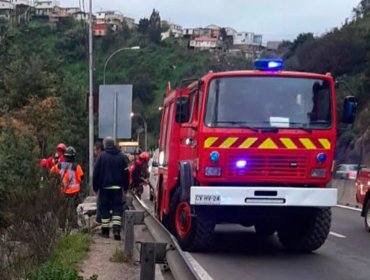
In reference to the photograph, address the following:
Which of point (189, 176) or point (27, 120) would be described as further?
point (27, 120)

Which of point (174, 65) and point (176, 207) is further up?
point (174, 65)

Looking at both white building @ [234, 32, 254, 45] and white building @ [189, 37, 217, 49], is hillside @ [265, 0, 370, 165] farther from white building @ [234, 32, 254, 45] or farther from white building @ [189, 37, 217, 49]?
white building @ [234, 32, 254, 45]

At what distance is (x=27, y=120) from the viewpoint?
134 ft

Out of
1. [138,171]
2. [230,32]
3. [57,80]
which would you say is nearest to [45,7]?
[230,32]

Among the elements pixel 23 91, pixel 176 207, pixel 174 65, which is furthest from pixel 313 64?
pixel 176 207

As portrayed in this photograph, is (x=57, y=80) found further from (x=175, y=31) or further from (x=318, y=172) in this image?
(x=175, y=31)

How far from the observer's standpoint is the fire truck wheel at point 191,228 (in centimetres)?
1147

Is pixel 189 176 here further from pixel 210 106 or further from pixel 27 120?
pixel 27 120

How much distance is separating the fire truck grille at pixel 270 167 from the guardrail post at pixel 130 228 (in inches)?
64.7

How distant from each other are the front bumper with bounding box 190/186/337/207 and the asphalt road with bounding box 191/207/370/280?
0.92 metres

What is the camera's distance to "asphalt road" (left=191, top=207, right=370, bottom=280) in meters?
10.2

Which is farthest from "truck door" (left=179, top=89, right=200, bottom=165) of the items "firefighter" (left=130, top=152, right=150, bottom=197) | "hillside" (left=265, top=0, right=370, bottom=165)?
"hillside" (left=265, top=0, right=370, bottom=165)

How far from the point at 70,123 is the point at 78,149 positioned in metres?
2.74

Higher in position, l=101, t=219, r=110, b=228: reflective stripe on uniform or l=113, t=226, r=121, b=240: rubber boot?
l=101, t=219, r=110, b=228: reflective stripe on uniform
